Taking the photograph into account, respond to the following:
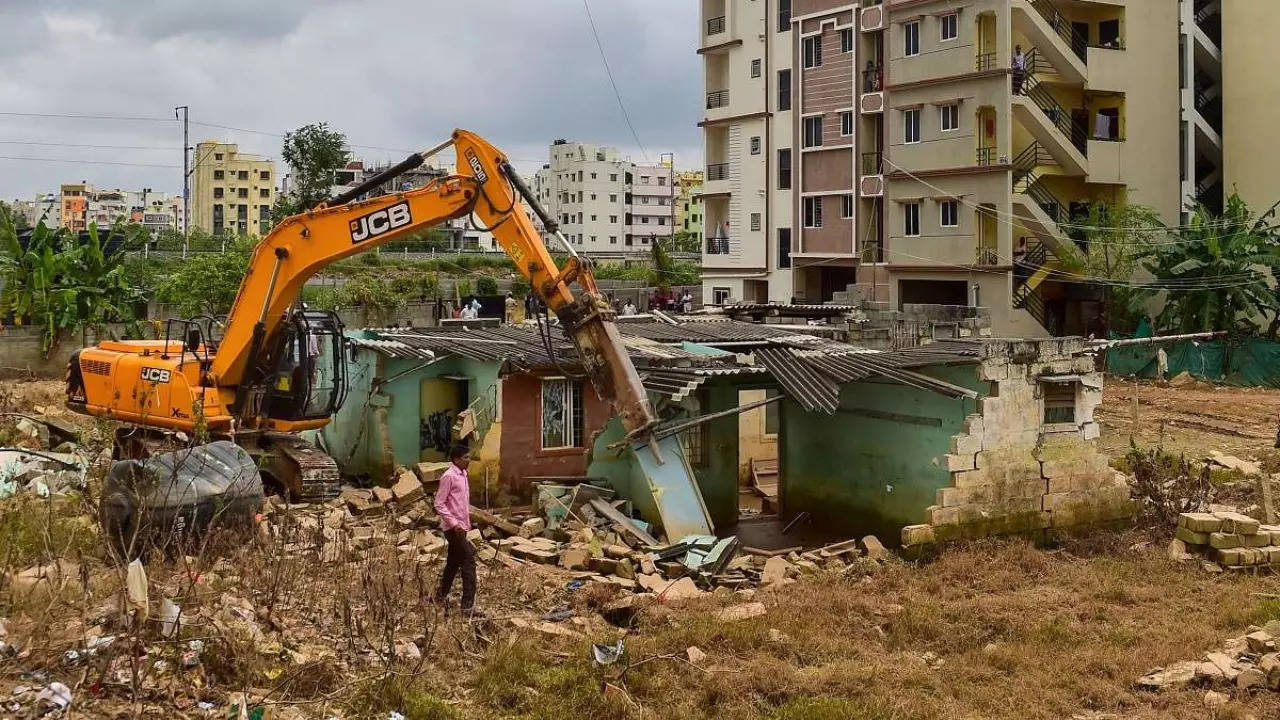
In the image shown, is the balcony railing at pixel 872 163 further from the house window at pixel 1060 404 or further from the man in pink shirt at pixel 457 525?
the man in pink shirt at pixel 457 525

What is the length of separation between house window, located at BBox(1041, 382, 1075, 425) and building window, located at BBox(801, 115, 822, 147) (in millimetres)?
26455

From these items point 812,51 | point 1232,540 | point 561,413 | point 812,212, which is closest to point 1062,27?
point 812,51

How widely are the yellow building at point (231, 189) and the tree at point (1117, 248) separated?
8397 cm

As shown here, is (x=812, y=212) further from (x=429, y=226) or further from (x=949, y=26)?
(x=429, y=226)

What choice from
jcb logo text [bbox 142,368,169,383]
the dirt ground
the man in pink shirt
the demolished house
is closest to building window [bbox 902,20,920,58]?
the demolished house

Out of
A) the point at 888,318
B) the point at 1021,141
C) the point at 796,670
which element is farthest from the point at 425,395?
the point at 1021,141

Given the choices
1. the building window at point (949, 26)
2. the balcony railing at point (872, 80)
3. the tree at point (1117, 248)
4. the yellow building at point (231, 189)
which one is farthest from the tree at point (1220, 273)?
the yellow building at point (231, 189)

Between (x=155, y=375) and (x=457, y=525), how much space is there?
692 centimetres

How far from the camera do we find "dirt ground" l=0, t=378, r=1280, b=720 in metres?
8.99

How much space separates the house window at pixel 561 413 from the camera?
59.1 ft

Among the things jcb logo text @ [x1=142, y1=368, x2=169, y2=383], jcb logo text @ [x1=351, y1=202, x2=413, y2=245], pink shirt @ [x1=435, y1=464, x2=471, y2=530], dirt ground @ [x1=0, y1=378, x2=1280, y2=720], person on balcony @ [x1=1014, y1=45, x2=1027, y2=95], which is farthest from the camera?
person on balcony @ [x1=1014, y1=45, x2=1027, y2=95]

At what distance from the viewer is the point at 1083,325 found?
128 feet

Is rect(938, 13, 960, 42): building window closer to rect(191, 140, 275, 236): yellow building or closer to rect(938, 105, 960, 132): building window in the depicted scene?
rect(938, 105, 960, 132): building window

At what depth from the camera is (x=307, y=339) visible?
53.1 ft
